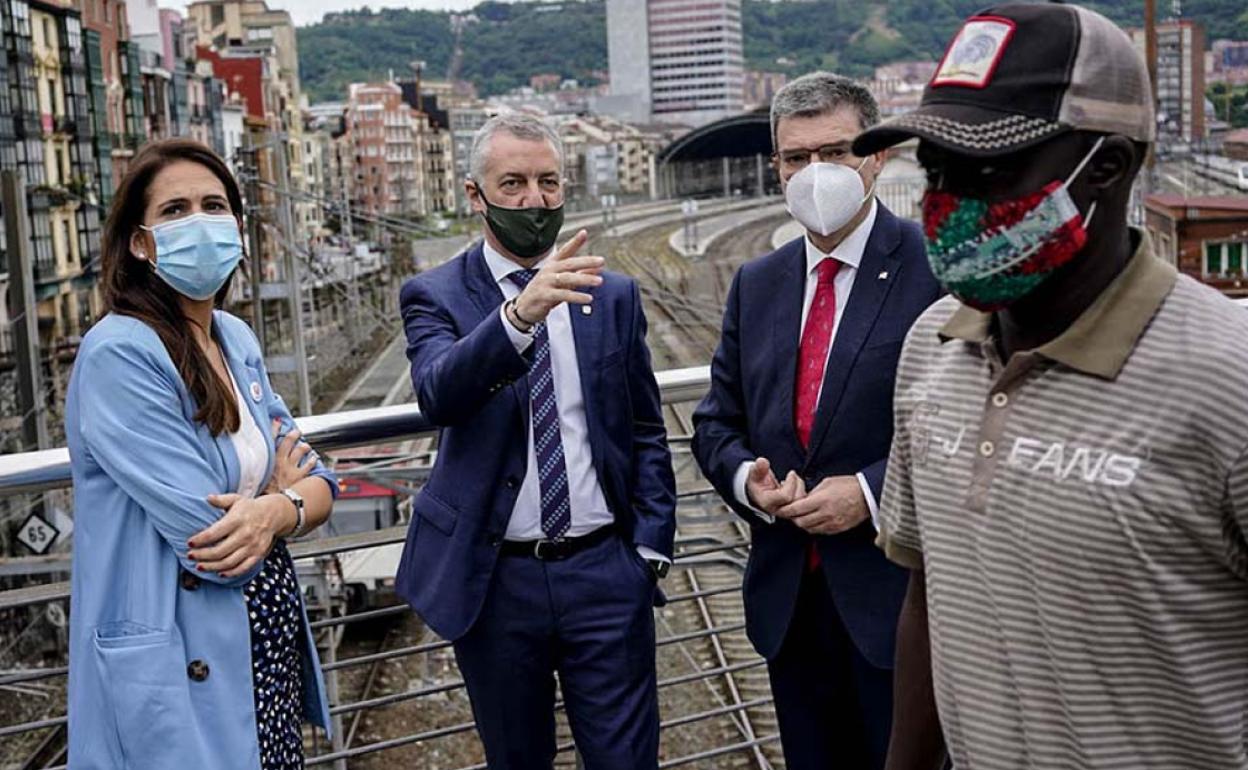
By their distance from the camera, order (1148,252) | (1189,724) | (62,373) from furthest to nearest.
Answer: (62,373)
(1148,252)
(1189,724)

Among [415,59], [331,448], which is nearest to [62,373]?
[331,448]

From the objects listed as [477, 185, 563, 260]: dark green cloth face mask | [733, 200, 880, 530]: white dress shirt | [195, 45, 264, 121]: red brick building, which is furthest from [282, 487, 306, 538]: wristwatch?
[195, 45, 264, 121]: red brick building

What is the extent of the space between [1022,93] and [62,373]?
73.6 feet

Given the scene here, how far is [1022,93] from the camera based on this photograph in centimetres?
138

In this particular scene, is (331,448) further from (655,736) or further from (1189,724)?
(1189,724)

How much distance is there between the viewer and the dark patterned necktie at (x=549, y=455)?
2.44 meters

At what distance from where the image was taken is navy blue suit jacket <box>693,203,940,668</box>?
227 centimetres

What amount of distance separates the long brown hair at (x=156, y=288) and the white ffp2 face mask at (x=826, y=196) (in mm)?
939

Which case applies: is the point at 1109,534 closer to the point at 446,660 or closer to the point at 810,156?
the point at 810,156

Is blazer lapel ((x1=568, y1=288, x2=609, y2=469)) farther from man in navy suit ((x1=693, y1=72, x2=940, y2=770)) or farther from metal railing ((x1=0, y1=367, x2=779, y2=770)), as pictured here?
metal railing ((x1=0, y1=367, x2=779, y2=770))

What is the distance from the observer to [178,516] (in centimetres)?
207

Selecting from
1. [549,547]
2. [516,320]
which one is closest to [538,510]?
[549,547]

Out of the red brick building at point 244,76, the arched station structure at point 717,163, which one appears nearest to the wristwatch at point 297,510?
the arched station structure at point 717,163

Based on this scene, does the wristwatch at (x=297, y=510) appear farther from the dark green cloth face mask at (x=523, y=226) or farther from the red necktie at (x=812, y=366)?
the red necktie at (x=812, y=366)
